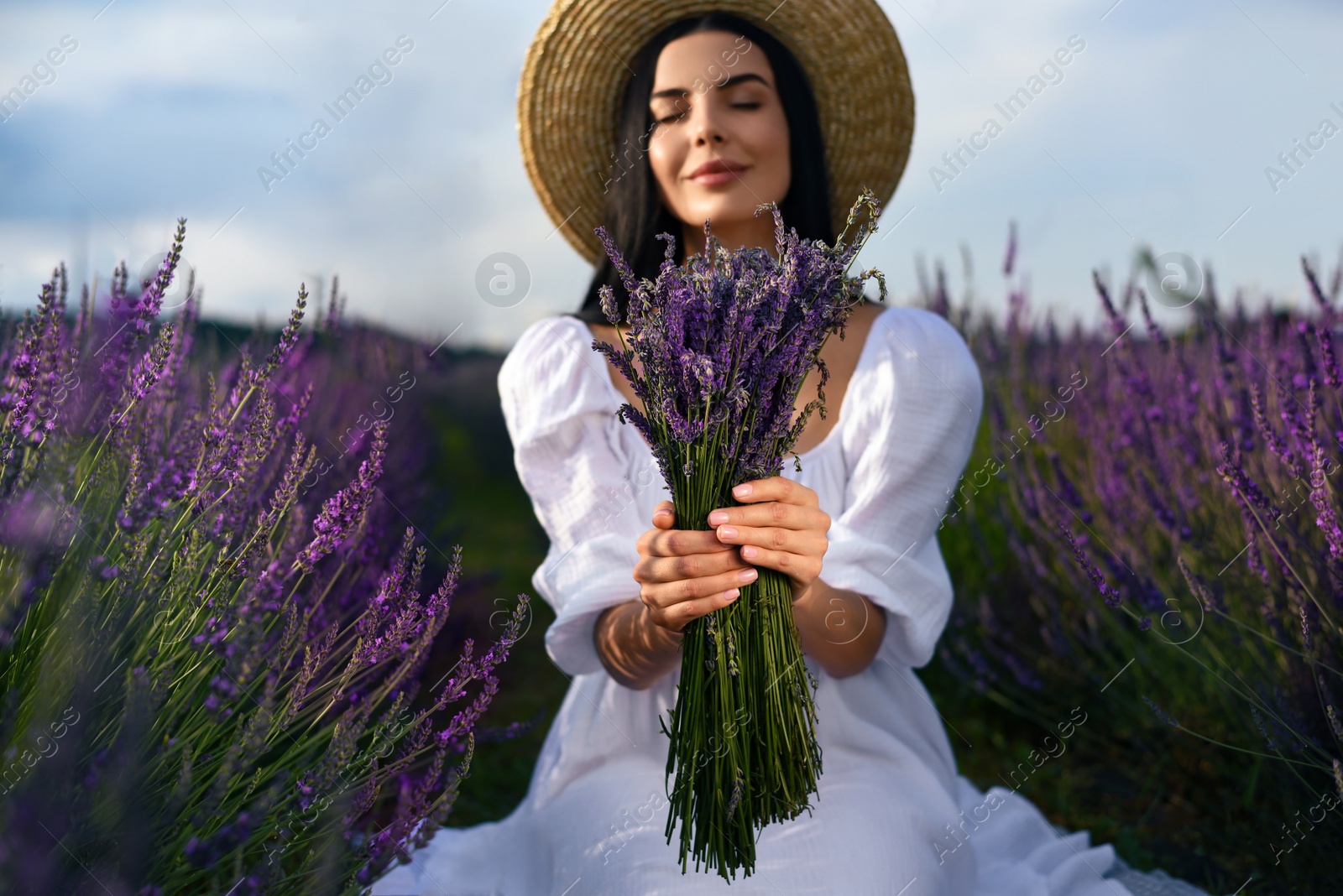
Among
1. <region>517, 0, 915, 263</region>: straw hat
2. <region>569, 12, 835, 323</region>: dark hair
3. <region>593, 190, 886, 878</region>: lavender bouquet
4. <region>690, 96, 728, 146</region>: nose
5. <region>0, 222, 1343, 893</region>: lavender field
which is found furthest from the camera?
<region>517, 0, 915, 263</region>: straw hat

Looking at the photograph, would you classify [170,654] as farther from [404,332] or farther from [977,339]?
[404,332]

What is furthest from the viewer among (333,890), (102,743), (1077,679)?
(1077,679)

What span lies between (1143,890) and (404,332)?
4536 millimetres

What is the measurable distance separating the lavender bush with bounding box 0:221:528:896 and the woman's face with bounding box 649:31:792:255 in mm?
945

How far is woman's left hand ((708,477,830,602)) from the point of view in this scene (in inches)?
50.3

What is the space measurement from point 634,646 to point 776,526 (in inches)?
18.0

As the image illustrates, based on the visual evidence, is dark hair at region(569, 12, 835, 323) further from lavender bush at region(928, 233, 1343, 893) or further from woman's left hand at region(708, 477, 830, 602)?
woman's left hand at region(708, 477, 830, 602)

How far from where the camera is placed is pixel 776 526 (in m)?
1.31

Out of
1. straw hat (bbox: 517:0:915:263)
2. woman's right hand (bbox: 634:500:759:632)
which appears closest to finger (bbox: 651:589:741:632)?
woman's right hand (bbox: 634:500:759:632)

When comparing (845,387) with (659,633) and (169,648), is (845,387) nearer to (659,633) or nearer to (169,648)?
(659,633)

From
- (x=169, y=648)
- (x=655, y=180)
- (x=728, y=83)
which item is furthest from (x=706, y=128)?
(x=169, y=648)

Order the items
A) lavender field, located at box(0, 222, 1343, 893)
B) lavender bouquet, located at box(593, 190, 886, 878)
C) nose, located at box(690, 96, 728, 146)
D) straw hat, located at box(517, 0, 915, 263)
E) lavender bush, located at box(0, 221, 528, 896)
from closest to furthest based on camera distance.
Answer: lavender bush, located at box(0, 221, 528, 896)
lavender field, located at box(0, 222, 1343, 893)
lavender bouquet, located at box(593, 190, 886, 878)
nose, located at box(690, 96, 728, 146)
straw hat, located at box(517, 0, 915, 263)

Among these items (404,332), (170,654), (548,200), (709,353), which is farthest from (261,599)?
(404,332)

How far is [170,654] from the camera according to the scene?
1204 mm
